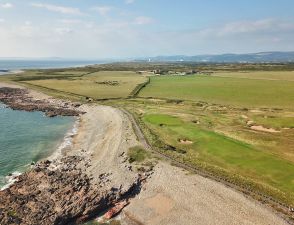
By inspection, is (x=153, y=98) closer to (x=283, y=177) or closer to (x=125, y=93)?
(x=125, y=93)

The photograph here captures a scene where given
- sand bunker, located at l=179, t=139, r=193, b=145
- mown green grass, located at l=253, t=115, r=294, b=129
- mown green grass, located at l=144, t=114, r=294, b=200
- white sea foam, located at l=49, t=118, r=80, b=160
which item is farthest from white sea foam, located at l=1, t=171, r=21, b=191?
mown green grass, located at l=253, t=115, r=294, b=129

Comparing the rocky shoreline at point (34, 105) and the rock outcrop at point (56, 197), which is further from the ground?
the rock outcrop at point (56, 197)

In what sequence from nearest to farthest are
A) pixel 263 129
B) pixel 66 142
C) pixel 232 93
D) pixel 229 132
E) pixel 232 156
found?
pixel 232 156 < pixel 229 132 < pixel 66 142 < pixel 263 129 < pixel 232 93

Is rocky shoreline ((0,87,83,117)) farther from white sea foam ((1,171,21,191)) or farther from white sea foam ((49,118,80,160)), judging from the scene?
white sea foam ((1,171,21,191))

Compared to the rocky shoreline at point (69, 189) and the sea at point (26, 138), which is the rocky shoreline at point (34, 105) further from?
the rocky shoreline at point (69, 189)

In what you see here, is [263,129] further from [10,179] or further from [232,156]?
[10,179]

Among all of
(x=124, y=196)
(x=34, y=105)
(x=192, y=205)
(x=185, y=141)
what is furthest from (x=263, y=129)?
(x=34, y=105)

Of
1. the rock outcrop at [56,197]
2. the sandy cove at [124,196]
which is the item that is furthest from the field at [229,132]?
the rock outcrop at [56,197]

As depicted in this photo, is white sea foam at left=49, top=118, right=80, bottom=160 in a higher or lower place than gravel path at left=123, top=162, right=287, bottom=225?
lower
